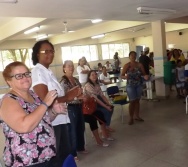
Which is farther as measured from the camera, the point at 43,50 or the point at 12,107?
the point at 43,50

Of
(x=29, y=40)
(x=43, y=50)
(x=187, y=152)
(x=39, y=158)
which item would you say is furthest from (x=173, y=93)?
(x=29, y=40)

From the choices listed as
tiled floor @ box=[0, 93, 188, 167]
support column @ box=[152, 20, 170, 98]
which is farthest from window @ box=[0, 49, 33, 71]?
tiled floor @ box=[0, 93, 188, 167]

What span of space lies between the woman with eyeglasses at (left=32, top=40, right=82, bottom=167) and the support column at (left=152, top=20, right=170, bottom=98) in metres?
5.40

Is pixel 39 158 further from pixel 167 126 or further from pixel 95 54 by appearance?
pixel 95 54

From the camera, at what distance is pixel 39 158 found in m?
1.40

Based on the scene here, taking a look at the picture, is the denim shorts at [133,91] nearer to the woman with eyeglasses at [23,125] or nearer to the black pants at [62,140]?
the black pants at [62,140]

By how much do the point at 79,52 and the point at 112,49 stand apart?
2.73 metres

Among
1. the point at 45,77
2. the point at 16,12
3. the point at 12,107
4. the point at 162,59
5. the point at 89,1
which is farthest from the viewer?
the point at 162,59

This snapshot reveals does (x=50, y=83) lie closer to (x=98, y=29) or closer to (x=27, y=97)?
(x=27, y=97)

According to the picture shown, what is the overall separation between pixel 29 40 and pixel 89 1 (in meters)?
9.17

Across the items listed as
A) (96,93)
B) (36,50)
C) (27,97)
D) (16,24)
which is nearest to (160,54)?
(96,93)

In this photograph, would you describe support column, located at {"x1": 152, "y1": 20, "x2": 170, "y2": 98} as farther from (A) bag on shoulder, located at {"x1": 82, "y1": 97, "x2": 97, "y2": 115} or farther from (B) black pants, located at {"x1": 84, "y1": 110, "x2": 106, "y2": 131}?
(A) bag on shoulder, located at {"x1": 82, "y1": 97, "x2": 97, "y2": 115}

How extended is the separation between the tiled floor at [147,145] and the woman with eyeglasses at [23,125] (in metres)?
1.75

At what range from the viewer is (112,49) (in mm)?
16484
